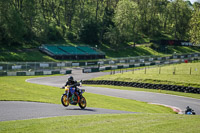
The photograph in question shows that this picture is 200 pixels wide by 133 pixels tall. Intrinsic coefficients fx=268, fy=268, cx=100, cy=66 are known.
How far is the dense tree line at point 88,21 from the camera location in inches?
2842

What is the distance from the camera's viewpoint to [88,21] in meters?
94.0

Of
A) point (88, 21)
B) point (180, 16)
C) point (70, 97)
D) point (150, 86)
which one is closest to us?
point (70, 97)

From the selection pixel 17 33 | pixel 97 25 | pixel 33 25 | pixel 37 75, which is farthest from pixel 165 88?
pixel 97 25

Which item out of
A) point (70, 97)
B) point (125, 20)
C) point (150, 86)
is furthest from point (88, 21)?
point (70, 97)

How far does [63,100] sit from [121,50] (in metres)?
78.4

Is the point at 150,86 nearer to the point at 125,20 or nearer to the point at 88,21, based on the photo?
the point at 88,21

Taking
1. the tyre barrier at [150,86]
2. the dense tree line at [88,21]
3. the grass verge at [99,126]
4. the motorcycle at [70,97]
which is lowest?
the tyre barrier at [150,86]

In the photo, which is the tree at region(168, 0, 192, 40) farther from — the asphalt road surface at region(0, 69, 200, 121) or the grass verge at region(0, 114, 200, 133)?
the grass verge at region(0, 114, 200, 133)

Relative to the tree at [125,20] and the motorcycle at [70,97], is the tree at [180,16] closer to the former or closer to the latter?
the tree at [125,20]

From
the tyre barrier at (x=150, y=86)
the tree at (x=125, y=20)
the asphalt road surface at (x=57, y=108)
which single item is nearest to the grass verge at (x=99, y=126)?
the asphalt road surface at (x=57, y=108)

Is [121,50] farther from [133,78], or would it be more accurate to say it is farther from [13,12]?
[133,78]

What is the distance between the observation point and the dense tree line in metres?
72.2

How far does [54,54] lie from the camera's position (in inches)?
2852

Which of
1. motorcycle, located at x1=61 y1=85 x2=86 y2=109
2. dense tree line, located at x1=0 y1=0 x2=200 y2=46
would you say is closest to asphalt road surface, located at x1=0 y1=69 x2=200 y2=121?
motorcycle, located at x1=61 y1=85 x2=86 y2=109
